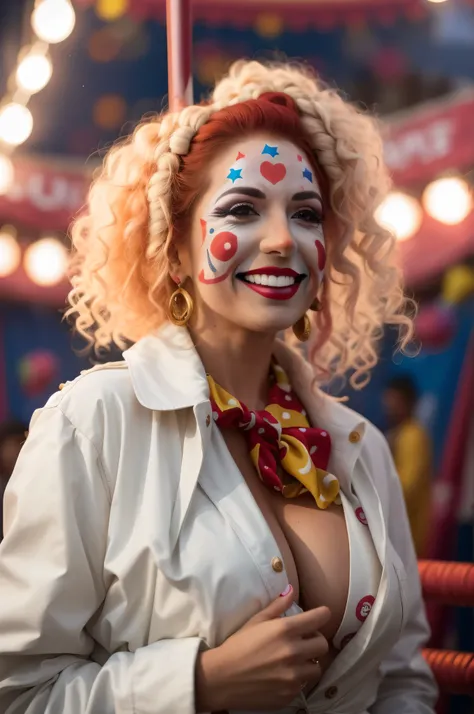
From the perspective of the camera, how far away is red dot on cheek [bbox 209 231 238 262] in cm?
149

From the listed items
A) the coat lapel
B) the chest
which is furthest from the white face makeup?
the chest

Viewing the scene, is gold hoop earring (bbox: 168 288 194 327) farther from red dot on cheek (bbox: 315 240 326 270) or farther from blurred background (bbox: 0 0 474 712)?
blurred background (bbox: 0 0 474 712)

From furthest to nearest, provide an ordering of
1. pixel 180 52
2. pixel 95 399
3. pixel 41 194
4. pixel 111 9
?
pixel 41 194 → pixel 111 9 → pixel 180 52 → pixel 95 399

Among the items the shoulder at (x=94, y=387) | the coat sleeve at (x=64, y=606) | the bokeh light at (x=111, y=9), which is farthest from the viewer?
the bokeh light at (x=111, y=9)

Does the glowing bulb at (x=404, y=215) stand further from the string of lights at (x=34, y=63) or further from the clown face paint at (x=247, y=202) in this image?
the clown face paint at (x=247, y=202)

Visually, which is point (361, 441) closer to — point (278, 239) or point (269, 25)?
point (278, 239)

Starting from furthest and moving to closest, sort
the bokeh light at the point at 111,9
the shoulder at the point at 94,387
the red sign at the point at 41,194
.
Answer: the red sign at the point at 41,194, the bokeh light at the point at 111,9, the shoulder at the point at 94,387

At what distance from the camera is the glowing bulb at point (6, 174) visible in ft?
10.3

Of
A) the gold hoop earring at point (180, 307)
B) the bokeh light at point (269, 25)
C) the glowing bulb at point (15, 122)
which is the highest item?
the bokeh light at point (269, 25)

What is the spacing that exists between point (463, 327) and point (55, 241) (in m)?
1.44

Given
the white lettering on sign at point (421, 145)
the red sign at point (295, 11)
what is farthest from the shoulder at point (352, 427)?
the red sign at point (295, 11)

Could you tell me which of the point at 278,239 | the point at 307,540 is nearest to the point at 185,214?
the point at 278,239

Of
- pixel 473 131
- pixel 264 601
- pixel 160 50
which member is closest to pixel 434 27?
pixel 473 131

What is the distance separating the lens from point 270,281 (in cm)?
149
